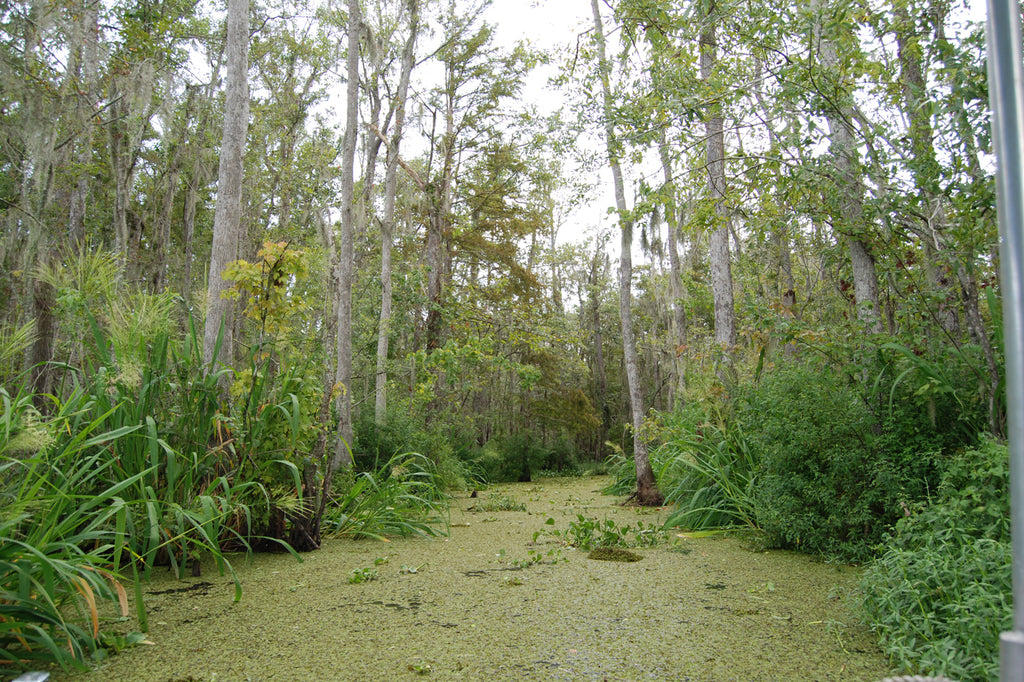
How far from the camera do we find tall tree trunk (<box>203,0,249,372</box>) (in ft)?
12.2

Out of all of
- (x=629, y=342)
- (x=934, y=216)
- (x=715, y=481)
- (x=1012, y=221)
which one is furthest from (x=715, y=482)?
(x=1012, y=221)

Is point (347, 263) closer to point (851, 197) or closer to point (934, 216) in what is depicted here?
point (851, 197)

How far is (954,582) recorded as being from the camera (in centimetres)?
192

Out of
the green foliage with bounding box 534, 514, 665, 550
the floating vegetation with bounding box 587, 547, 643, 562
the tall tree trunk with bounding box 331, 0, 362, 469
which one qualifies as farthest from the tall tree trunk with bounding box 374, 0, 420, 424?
the floating vegetation with bounding box 587, 547, 643, 562

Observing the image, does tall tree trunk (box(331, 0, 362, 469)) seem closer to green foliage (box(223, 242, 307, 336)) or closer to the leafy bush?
green foliage (box(223, 242, 307, 336))

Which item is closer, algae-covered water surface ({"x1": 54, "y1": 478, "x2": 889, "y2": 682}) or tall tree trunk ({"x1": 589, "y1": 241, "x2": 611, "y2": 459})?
algae-covered water surface ({"x1": 54, "y1": 478, "x2": 889, "y2": 682})

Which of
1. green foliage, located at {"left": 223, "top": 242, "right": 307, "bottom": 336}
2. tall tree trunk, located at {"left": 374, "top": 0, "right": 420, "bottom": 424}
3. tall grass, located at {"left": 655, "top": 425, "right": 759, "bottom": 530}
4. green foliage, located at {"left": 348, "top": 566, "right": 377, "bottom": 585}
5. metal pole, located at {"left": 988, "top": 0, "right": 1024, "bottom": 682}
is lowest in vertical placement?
green foliage, located at {"left": 348, "top": 566, "right": 377, "bottom": 585}

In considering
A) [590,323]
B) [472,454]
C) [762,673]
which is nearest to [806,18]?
[762,673]

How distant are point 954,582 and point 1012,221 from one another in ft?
5.44

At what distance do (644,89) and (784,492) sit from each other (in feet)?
13.3

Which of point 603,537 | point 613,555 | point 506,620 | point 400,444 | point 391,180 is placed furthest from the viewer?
point 391,180

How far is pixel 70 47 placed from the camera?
6668 millimetres

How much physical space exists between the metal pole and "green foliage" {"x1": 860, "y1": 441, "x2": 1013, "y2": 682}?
1.23 m

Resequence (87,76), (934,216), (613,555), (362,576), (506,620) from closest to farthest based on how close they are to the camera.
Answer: (506,620) < (362,576) < (934,216) < (613,555) < (87,76)
